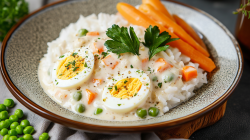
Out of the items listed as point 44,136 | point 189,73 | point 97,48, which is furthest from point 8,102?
point 189,73

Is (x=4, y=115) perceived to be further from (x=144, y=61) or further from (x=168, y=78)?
(x=168, y=78)

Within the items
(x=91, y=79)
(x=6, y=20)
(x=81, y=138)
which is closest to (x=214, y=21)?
(x=91, y=79)

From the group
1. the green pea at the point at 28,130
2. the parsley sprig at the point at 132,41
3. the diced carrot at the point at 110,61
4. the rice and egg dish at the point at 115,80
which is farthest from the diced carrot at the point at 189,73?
the green pea at the point at 28,130

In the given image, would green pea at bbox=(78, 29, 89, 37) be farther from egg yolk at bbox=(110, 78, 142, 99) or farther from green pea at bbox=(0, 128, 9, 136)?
green pea at bbox=(0, 128, 9, 136)

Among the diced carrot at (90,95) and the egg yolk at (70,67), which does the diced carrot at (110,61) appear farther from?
the diced carrot at (90,95)

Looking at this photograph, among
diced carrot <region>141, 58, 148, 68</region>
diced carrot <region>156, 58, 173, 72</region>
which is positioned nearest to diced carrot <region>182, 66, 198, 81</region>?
diced carrot <region>156, 58, 173, 72</region>

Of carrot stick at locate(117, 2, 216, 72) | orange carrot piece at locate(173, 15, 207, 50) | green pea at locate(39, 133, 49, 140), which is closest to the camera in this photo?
green pea at locate(39, 133, 49, 140)

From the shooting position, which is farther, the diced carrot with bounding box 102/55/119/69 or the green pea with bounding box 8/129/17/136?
the diced carrot with bounding box 102/55/119/69
